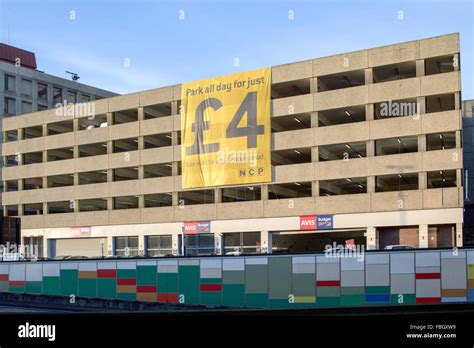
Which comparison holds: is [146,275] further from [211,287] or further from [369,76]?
[369,76]

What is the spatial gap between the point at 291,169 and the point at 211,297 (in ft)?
135

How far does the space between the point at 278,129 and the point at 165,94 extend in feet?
51.5

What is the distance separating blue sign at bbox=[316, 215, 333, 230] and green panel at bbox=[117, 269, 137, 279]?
37.5 meters

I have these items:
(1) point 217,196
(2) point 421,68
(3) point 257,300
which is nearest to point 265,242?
(1) point 217,196

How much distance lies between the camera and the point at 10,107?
99.0m

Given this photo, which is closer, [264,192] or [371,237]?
[371,237]

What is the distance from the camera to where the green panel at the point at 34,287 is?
27.3m

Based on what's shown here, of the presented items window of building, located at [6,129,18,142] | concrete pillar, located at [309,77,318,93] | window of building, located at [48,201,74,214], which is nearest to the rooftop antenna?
window of building, located at [6,129,18,142]

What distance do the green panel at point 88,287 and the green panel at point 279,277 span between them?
8.87 meters

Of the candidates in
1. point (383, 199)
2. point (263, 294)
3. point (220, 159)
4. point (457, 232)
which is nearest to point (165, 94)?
point (220, 159)

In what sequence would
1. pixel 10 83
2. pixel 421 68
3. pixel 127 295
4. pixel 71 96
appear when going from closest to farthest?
pixel 127 295 < pixel 421 68 < pixel 10 83 < pixel 71 96

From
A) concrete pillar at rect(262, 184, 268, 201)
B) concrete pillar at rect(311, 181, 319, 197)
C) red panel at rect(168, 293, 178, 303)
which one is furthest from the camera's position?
concrete pillar at rect(262, 184, 268, 201)

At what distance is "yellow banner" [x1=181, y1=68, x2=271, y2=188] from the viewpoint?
6481cm

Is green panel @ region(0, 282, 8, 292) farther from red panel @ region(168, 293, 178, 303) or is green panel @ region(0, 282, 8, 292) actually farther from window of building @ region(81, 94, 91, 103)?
window of building @ region(81, 94, 91, 103)
